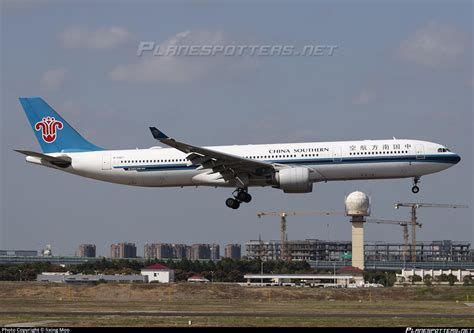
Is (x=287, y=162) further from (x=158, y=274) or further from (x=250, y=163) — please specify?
(x=158, y=274)

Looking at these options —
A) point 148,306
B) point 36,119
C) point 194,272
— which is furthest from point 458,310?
point 194,272

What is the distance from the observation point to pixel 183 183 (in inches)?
2530

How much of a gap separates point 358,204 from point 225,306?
101m

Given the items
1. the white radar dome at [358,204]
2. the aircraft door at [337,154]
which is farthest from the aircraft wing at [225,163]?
the white radar dome at [358,204]

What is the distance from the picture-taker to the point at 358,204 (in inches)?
6078

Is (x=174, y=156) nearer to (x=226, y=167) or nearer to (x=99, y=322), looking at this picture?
(x=226, y=167)

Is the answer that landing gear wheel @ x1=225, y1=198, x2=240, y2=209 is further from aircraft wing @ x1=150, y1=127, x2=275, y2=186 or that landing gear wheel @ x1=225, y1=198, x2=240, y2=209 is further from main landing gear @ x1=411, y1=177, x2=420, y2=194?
main landing gear @ x1=411, y1=177, x2=420, y2=194

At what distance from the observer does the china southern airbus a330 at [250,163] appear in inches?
2393

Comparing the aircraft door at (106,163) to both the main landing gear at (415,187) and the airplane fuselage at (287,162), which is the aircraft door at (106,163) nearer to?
the airplane fuselage at (287,162)

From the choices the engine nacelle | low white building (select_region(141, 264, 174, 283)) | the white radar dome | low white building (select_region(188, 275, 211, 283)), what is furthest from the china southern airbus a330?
the white radar dome

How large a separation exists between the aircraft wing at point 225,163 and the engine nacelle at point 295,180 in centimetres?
111

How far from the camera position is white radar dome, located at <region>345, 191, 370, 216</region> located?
154 m

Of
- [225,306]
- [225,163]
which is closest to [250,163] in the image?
[225,163]

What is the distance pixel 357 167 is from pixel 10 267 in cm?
5509
